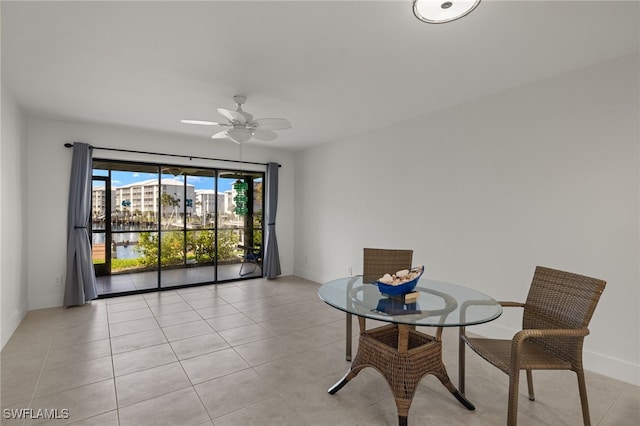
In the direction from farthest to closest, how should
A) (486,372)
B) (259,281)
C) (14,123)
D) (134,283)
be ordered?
(259,281)
(134,283)
(14,123)
(486,372)

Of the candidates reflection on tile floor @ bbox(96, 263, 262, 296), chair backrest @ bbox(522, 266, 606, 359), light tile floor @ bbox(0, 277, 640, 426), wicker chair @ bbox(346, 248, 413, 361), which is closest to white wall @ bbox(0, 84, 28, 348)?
light tile floor @ bbox(0, 277, 640, 426)

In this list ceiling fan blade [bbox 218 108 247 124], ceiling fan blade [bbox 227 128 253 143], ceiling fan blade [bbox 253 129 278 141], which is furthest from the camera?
ceiling fan blade [bbox 253 129 278 141]

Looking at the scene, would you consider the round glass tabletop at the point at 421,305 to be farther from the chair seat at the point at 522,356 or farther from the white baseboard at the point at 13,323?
the white baseboard at the point at 13,323

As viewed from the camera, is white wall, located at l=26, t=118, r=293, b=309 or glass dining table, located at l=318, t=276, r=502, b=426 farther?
white wall, located at l=26, t=118, r=293, b=309

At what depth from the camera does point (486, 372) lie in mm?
2713

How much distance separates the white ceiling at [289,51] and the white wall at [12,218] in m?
0.39

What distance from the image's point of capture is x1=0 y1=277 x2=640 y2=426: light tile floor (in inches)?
83.7

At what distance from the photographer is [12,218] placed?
355 centimetres

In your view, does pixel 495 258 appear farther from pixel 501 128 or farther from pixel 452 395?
pixel 452 395

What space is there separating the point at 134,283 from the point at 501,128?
600 centimetres

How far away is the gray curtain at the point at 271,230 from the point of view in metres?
6.22

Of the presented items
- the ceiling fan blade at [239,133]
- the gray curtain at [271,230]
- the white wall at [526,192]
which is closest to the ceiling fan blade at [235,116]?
the ceiling fan blade at [239,133]

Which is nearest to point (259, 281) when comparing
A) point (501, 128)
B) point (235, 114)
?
point (235, 114)

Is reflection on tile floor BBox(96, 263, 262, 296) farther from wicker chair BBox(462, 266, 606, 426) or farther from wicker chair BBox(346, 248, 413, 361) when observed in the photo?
wicker chair BBox(462, 266, 606, 426)
